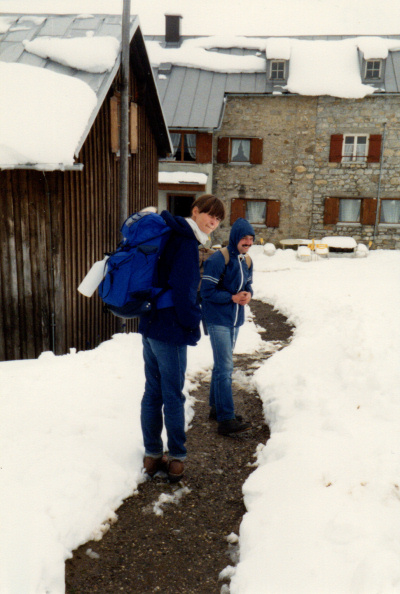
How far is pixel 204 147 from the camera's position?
22562mm

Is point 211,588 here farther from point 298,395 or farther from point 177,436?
point 298,395

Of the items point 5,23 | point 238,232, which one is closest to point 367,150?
point 5,23

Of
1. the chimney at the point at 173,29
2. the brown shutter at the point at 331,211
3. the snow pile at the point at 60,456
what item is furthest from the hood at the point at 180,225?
the chimney at the point at 173,29

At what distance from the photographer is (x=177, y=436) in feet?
12.2

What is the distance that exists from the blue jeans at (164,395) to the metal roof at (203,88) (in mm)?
19532

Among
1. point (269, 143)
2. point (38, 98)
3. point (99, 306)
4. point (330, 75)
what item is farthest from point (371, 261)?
point (38, 98)

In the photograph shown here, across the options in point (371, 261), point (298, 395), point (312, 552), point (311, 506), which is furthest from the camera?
point (371, 261)

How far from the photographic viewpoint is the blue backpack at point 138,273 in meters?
3.31

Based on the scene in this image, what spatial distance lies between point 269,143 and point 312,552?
22.3m

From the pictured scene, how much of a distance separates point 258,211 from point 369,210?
5.19 meters

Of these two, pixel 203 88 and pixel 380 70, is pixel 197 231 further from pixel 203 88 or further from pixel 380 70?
pixel 380 70

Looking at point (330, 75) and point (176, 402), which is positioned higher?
point (330, 75)

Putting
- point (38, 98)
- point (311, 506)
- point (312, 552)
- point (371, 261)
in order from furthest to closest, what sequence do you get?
point (371, 261) → point (38, 98) → point (311, 506) → point (312, 552)

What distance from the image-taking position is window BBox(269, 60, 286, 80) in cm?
2333
